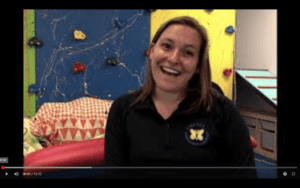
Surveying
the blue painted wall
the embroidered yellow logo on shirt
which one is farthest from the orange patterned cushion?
Result: the embroidered yellow logo on shirt

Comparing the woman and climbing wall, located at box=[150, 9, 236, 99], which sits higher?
climbing wall, located at box=[150, 9, 236, 99]

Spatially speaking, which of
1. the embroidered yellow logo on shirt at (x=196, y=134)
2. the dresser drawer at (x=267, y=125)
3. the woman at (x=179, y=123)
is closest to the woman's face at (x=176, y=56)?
the woman at (x=179, y=123)

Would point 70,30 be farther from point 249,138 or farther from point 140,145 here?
point 249,138

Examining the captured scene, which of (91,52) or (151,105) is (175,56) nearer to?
(151,105)

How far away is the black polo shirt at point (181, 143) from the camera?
0.64 m

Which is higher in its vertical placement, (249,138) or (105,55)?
(105,55)

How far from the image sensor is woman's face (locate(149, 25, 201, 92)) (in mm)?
647

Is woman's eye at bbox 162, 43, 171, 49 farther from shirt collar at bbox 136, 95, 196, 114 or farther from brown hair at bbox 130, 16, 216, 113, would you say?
shirt collar at bbox 136, 95, 196, 114

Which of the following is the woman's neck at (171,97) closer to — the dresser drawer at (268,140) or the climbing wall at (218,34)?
the climbing wall at (218,34)

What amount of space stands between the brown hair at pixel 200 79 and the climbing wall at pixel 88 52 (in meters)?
0.08
